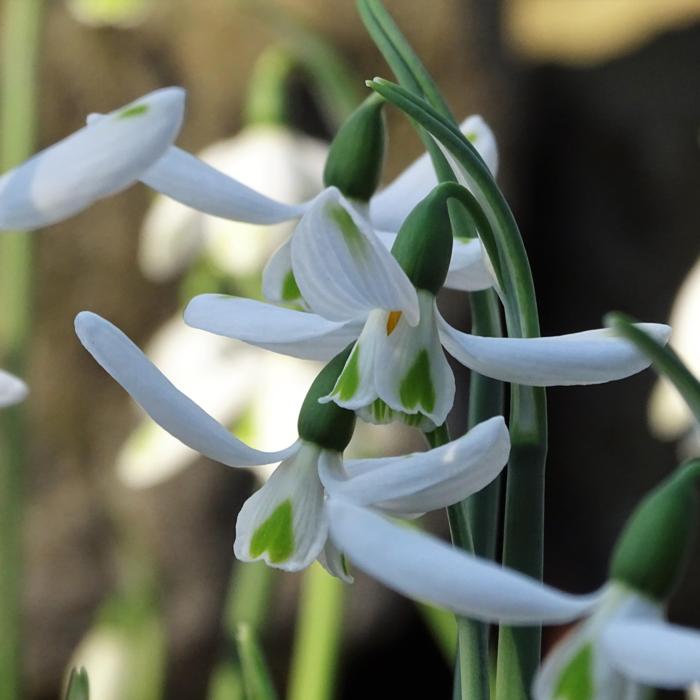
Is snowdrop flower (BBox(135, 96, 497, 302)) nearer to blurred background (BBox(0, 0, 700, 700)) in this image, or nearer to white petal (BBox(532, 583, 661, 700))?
white petal (BBox(532, 583, 661, 700))

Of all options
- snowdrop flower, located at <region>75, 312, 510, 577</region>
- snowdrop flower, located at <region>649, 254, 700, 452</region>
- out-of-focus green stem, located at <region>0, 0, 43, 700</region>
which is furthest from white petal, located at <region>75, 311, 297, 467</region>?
snowdrop flower, located at <region>649, 254, 700, 452</region>

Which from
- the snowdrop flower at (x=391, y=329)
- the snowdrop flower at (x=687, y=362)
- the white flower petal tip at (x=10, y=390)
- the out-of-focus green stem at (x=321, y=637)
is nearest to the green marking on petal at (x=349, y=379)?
the snowdrop flower at (x=391, y=329)

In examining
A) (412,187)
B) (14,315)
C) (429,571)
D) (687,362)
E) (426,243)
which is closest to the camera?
(429,571)

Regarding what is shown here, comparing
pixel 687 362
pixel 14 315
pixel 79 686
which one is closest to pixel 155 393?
pixel 79 686

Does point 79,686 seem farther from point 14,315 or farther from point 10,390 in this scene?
point 14,315

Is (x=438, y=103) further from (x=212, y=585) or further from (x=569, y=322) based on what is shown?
(x=569, y=322)

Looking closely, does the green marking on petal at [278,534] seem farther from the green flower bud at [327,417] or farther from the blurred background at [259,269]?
the blurred background at [259,269]
